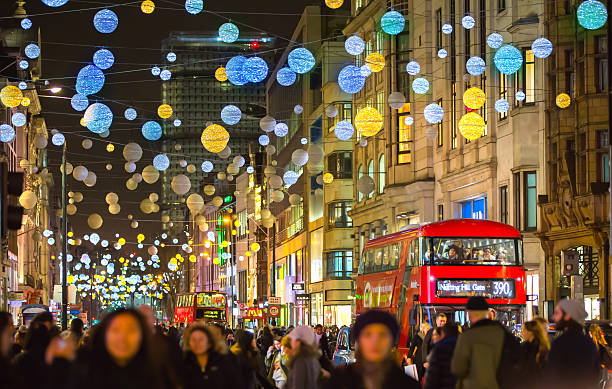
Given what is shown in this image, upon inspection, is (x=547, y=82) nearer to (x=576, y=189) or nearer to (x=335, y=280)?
(x=576, y=189)

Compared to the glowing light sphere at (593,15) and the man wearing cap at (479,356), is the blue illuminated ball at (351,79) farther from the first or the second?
the man wearing cap at (479,356)

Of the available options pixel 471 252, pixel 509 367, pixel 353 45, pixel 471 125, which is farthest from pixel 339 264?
pixel 509 367

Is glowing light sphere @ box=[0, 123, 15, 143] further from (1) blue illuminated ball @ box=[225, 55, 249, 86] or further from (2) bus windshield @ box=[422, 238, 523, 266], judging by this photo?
(2) bus windshield @ box=[422, 238, 523, 266]

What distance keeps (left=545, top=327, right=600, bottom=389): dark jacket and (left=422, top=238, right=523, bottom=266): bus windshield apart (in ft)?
54.3

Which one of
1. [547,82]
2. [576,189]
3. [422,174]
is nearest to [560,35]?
[547,82]

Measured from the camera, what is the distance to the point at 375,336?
7121mm

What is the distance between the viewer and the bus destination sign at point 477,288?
26.7 m

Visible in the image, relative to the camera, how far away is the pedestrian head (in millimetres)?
7086

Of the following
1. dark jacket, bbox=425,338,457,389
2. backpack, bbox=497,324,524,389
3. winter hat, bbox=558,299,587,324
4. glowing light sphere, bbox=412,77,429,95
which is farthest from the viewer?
glowing light sphere, bbox=412,77,429,95

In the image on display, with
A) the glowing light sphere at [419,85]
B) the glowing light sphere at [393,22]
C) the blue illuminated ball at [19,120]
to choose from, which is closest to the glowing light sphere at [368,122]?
the glowing light sphere at [419,85]

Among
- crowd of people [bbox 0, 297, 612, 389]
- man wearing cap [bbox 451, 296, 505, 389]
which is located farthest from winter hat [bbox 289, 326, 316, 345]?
man wearing cap [bbox 451, 296, 505, 389]

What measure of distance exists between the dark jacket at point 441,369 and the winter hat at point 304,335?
108cm

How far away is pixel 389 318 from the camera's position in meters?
7.39

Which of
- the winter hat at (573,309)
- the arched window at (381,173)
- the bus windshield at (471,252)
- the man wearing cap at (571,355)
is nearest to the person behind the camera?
the man wearing cap at (571,355)
